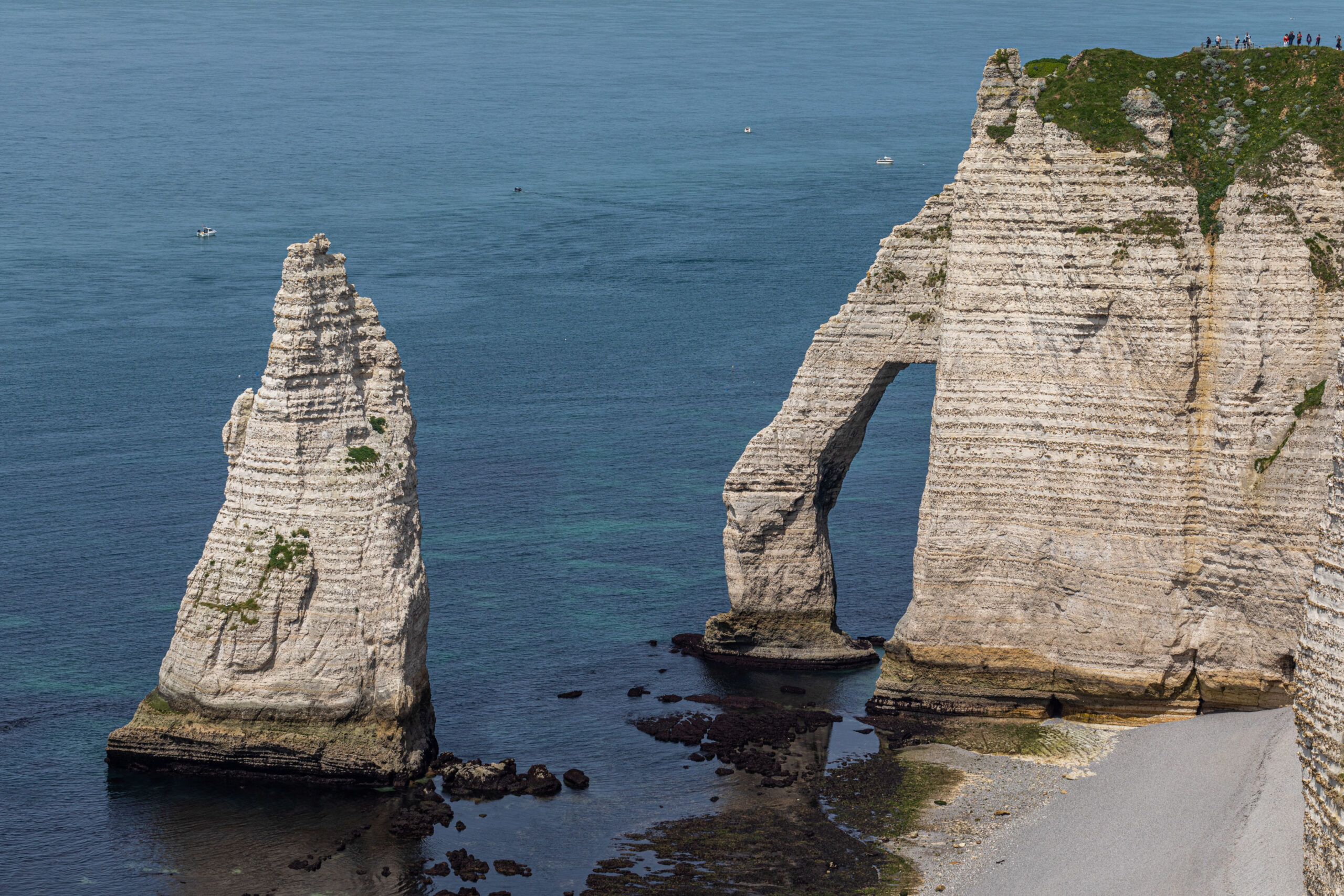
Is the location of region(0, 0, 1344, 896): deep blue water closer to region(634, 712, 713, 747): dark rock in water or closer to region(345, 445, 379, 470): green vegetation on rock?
region(634, 712, 713, 747): dark rock in water

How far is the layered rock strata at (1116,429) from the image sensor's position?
5269 centimetres

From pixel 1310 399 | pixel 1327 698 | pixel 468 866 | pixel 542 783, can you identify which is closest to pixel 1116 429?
pixel 1310 399

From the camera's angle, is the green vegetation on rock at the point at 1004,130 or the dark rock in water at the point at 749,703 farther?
the dark rock in water at the point at 749,703

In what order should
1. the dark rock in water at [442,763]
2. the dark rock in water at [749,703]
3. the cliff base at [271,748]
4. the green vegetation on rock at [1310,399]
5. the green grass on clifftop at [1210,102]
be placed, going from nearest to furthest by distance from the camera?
the green vegetation on rock at [1310,399], the green grass on clifftop at [1210,102], the cliff base at [271,748], the dark rock in water at [442,763], the dark rock in water at [749,703]

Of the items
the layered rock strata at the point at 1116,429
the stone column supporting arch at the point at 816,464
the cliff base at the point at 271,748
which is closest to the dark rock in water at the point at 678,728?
the layered rock strata at the point at 1116,429

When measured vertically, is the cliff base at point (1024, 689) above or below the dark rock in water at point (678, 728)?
above

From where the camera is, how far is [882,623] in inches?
2694

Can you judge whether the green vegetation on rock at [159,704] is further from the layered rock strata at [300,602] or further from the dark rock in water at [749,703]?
the dark rock in water at [749,703]

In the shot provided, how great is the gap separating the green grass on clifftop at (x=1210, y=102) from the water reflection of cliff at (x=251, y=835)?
2910 centimetres

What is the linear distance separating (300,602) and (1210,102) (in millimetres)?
31439

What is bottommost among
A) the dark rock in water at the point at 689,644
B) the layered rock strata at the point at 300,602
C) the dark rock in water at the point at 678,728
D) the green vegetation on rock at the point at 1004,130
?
the dark rock in water at the point at 689,644

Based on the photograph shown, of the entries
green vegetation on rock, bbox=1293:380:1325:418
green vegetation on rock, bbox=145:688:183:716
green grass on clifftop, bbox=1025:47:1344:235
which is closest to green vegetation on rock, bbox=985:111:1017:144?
green grass on clifftop, bbox=1025:47:1344:235

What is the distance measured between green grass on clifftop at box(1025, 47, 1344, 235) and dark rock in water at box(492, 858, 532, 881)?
88.0 feet

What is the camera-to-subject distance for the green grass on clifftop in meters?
53.2
